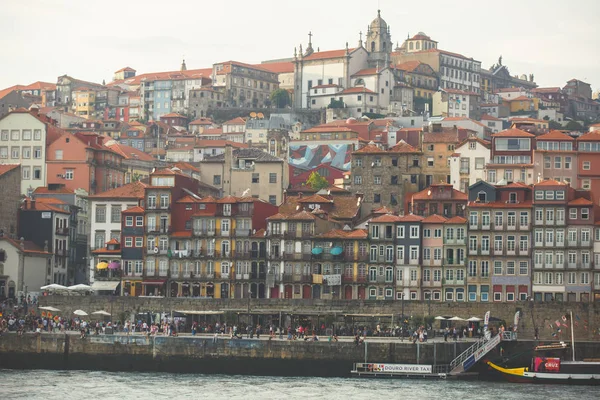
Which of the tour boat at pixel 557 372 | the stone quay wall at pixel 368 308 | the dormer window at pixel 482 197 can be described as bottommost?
the tour boat at pixel 557 372

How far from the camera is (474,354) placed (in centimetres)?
8112

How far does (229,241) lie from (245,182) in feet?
63.1

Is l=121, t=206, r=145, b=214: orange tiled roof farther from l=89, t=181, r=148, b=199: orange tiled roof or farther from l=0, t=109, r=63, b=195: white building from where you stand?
l=0, t=109, r=63, b=195: white building

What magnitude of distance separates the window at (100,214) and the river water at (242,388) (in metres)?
24.9

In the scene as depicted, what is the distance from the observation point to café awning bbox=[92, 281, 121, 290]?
99750 millimetres

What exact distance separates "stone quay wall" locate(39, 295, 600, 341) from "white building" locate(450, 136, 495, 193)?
2458 cm

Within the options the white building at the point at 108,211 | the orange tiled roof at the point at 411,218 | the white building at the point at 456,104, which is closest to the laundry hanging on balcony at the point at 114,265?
the white building at the point at 108,211

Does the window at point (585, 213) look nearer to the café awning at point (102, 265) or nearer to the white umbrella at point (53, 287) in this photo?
the café awning at point (102, 265)

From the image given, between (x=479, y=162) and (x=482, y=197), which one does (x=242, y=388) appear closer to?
(x=482, y=197)

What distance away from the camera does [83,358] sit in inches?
3361

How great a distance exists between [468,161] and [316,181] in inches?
695

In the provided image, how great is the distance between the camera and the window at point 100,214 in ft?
348

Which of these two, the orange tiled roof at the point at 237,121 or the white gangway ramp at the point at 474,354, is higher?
the orange tiled roof at the point at 237,121

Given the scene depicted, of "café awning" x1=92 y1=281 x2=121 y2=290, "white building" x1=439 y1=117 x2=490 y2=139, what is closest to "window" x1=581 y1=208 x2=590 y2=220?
"café awning" x1=92 y1=281 x2=121 y2=290
